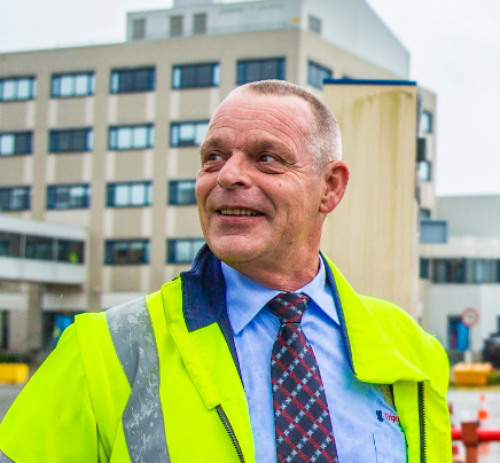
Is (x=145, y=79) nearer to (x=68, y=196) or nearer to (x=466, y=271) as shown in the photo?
(x=68, y=196)

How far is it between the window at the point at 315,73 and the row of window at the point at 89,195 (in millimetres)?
7677

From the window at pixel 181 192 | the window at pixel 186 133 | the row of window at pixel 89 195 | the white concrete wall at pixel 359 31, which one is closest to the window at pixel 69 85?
the row of window at pixel 89 195

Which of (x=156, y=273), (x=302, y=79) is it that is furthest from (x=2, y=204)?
(x=302, y=79)

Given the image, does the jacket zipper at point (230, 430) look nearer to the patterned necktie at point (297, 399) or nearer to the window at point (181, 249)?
the patterned necktie at point (297, 399)

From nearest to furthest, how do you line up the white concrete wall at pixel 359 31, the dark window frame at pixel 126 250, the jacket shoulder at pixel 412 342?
1. the jacket shoulder at pixel 412 342
2. the dark window frame at pixel 126 250
3. the white concrete wall at pixel 359 31

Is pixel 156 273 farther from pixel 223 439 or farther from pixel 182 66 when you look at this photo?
pixel 223 439

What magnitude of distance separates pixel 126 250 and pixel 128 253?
0.20m

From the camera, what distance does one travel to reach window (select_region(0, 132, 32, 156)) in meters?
40.8

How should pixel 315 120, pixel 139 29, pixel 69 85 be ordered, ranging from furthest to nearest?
1. pixel 139 29
2. pixel 69 85
3. pixel 315 120

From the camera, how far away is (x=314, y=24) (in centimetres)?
4228

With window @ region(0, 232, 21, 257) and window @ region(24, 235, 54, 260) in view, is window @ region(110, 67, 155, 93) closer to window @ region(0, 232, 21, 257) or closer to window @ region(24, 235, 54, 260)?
window @ region(24, 235, 54, 260)

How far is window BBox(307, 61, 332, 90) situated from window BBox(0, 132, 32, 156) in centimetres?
1503

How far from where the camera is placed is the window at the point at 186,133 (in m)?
38.6

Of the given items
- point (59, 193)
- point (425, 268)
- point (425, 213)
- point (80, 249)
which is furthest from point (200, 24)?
point (425, 268)
